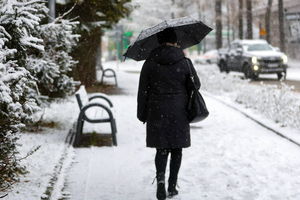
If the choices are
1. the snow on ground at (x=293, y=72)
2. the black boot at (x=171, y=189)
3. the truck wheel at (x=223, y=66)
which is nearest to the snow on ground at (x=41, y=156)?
the black boot at (x=171, y=189)

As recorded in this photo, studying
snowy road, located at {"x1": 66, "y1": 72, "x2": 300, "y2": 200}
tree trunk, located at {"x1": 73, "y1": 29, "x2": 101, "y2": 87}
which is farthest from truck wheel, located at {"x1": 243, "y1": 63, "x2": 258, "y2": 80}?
snowy road, located at {"x1": 66, "y1": 72, "x2": 300, "y2": 200}

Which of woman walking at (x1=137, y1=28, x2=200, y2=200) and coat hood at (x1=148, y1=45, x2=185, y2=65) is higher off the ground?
coat hood at (x1=148, y1=45, x2=185, y2=65)

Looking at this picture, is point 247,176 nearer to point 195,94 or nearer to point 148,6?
point 195,94

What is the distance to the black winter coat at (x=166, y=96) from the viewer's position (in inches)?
198

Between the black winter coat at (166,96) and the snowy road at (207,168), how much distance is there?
0.84m

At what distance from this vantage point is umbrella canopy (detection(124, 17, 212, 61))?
5.39 metres

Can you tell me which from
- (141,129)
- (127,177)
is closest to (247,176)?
(127,177)

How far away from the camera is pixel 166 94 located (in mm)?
5043

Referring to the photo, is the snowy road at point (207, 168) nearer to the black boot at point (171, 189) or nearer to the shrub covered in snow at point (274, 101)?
the black boot at point (171, 189)

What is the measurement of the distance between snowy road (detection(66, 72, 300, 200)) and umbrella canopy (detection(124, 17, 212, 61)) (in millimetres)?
1651

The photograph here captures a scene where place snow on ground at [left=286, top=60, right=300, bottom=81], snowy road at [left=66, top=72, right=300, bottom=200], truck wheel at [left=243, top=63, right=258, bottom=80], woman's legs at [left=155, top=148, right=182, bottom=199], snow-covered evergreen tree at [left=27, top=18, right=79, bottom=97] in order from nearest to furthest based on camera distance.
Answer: woman's legs at [left=155, top=148, right=182, bottom=199] → snowy road at [left=66, top=72, right=300, bottom=200] → snow-covered evergreen tree at [left=27, top=18, right=79, bottom=97] → truck wheel at [left=243, top=63, right=258, bottom=80] → snow on ground at [left=286, top=60, right=300, bottom=81]

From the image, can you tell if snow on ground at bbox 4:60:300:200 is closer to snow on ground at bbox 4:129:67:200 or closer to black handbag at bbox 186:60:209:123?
snow on ground at bbox 4:129:67:200

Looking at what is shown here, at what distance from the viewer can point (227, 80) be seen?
17141mm

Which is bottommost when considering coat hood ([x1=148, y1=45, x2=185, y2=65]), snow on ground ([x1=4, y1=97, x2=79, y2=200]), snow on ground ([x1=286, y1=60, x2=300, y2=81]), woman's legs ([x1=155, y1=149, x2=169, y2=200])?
snow on ground ([x1=286, y1=60, x2=300, y2=81])
